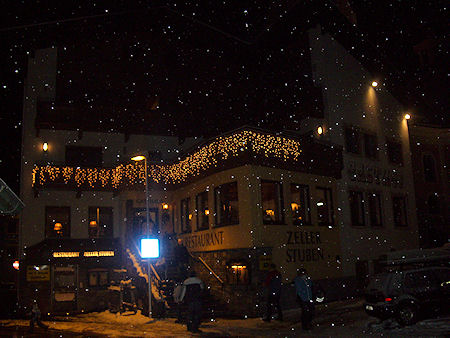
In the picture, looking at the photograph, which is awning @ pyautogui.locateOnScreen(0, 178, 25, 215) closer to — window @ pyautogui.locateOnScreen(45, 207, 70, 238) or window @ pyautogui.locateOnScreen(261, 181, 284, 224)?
window @ pyautogui.locateOnScreen(261, 181, 284, 224)

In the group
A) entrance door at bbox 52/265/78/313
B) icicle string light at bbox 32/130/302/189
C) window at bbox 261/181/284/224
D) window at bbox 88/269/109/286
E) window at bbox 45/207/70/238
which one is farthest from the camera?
window at bbox 88/269/109/286

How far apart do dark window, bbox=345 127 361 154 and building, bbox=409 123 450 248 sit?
7236 mm

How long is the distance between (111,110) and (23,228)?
849cm

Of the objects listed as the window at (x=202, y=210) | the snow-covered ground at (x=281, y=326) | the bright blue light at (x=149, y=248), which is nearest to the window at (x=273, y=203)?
the window at (x=202, y=210)

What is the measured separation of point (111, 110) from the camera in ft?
88.9

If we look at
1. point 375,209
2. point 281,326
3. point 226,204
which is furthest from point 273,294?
point 375,209

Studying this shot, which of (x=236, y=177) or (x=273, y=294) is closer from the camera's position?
(x=273, y=294)

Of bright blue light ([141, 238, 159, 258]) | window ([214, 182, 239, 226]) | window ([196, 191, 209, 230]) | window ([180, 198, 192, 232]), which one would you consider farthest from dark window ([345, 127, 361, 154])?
bright blue light ([141, 238, 159, 258])

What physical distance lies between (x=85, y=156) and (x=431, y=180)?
2334 centimetres

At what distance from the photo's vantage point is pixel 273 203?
830 inches

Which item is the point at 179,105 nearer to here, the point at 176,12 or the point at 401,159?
the point at 176,12

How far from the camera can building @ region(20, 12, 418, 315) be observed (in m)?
20.8

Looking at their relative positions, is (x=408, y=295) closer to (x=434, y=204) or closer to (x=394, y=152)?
(x=394, y=152)

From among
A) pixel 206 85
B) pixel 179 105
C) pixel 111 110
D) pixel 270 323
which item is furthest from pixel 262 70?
pixel 270 323
